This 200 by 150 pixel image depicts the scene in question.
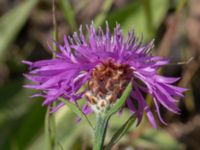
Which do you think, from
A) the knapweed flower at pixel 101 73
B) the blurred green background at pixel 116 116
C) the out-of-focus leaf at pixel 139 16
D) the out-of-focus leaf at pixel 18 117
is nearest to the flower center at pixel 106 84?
the knapweed flower at pixel 101 73

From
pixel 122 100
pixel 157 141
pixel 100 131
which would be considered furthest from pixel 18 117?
pixel 122 100

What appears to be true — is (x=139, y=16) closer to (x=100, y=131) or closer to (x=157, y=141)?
(x=157, y=141)

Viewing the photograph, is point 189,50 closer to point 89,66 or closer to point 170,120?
point 170,120

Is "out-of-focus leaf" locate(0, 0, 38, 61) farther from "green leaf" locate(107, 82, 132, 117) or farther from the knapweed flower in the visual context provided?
"green leaf" locate(107, 82, 132, 117)

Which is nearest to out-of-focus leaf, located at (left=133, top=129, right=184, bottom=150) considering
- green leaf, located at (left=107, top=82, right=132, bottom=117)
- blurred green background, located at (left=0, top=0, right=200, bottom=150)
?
blurred green background, located at (left=0, top=0, right=200, bottom=150)

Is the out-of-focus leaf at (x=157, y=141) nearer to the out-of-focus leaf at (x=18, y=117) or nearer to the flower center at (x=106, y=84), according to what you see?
the out-of-focus leaf at (x=18, y=117)

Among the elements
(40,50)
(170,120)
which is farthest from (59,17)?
(170,120)
